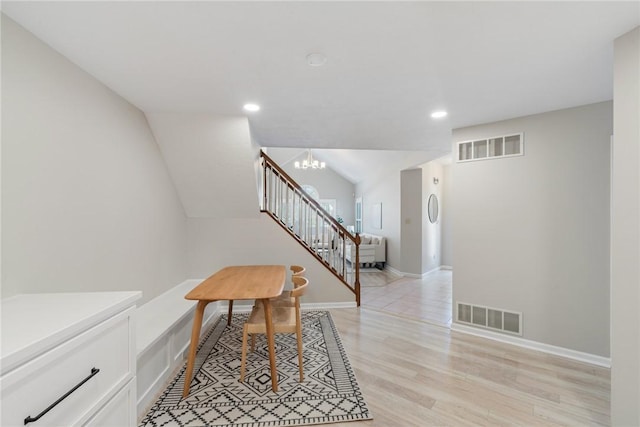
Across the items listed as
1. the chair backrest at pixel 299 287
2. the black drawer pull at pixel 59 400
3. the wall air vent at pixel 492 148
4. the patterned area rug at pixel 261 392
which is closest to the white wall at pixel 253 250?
the patterned area rug at pixel 261 392

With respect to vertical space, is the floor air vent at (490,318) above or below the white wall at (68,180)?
below

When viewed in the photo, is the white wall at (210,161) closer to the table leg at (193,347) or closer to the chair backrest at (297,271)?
the chair backrest at (297,271)

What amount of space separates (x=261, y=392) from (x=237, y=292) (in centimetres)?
76

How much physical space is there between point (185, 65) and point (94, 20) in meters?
0.53

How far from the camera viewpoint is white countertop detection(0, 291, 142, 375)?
2.80ft

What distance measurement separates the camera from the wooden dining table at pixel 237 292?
2.22 meters

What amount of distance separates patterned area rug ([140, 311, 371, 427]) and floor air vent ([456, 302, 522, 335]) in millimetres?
1514

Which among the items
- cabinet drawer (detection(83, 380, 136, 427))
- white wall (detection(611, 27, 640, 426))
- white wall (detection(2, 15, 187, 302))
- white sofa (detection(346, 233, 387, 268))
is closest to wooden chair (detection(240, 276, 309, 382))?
cabinet drawer (detection(83, 380, 136, 427))

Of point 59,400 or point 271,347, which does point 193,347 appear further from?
point 59,400

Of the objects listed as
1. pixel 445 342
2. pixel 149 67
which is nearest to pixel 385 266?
pixel 445 342

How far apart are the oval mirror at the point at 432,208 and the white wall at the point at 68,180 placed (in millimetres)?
5647

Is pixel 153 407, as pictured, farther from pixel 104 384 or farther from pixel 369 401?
pixel 369 401

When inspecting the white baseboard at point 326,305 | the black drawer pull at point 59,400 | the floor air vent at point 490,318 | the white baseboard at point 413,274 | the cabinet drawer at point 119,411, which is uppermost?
the black drawer pull at point 59,400

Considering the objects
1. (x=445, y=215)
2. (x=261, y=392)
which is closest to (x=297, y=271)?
(x=261, y=392)
